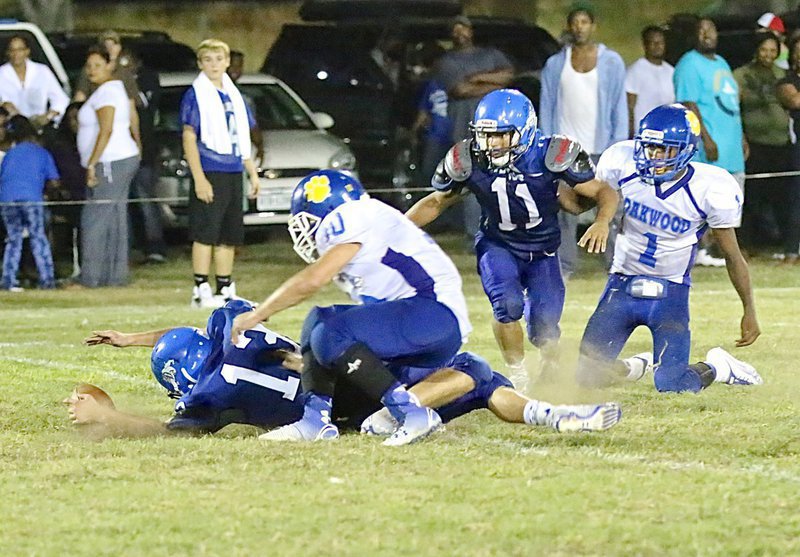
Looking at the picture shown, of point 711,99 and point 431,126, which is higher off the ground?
point 711,99

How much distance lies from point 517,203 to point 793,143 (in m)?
7.77

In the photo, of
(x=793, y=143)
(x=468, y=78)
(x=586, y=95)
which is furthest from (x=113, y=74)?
(x=793, y=143)

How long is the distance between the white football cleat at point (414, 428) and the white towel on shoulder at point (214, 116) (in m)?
6.13

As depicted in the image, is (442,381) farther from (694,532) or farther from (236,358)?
(694,532)

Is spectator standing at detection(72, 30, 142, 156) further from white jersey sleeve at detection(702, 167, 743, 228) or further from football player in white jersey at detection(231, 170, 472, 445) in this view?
football player in white jersey at detection(231, 170, 472, 445)

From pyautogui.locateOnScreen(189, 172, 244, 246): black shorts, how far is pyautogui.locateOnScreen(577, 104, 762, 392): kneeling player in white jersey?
471 cm

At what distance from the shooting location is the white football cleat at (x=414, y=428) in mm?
5840

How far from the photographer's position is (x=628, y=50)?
22453 mm

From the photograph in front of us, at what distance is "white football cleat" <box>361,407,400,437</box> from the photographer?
6.11 m

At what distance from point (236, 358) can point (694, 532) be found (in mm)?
2217

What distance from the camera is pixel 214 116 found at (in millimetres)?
11648

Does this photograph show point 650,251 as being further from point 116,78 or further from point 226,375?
point 116,78

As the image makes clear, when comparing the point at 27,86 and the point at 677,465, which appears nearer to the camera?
the point at 677,465

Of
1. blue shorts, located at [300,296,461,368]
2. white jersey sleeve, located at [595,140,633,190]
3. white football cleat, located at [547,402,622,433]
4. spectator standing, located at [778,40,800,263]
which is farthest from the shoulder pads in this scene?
spectator standing, located at [778,40,800,263]
